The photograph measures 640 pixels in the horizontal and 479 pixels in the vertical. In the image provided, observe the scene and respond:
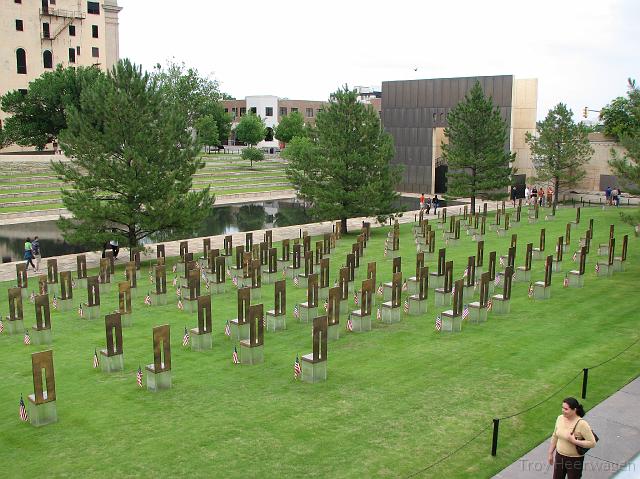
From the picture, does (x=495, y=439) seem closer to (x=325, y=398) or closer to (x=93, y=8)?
(x=325, y=398)

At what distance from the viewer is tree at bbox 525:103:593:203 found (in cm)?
4675

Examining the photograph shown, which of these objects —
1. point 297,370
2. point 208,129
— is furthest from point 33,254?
point 208,129

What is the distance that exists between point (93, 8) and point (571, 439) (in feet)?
267

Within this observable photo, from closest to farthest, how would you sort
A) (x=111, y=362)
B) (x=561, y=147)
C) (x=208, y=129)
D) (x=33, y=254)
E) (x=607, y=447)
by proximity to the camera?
1. (x=607, y=447)
2. (x=111, y=362)
3. (x=33, y=254)
4. (x=561, y=147)
5. (x=208, y=129)

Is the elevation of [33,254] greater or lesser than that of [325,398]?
greater

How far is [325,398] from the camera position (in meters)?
12.3

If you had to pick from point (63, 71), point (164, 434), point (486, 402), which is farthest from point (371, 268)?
point (63, 71)

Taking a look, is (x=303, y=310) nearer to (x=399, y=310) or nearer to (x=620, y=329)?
(x=399, y=310)

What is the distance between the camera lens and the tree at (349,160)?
3388 centimetres

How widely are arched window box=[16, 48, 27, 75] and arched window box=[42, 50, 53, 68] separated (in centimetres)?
226

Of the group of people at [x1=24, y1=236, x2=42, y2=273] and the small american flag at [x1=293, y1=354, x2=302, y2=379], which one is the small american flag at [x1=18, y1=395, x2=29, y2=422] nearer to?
the small american flag at [x1=293, y1=354, x2=302, y2=379]

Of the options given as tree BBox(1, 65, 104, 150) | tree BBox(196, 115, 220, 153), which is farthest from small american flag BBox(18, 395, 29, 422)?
tree BBox(196, 115, 220, 153)

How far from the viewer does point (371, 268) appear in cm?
1962

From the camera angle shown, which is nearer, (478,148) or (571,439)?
(571,439)
